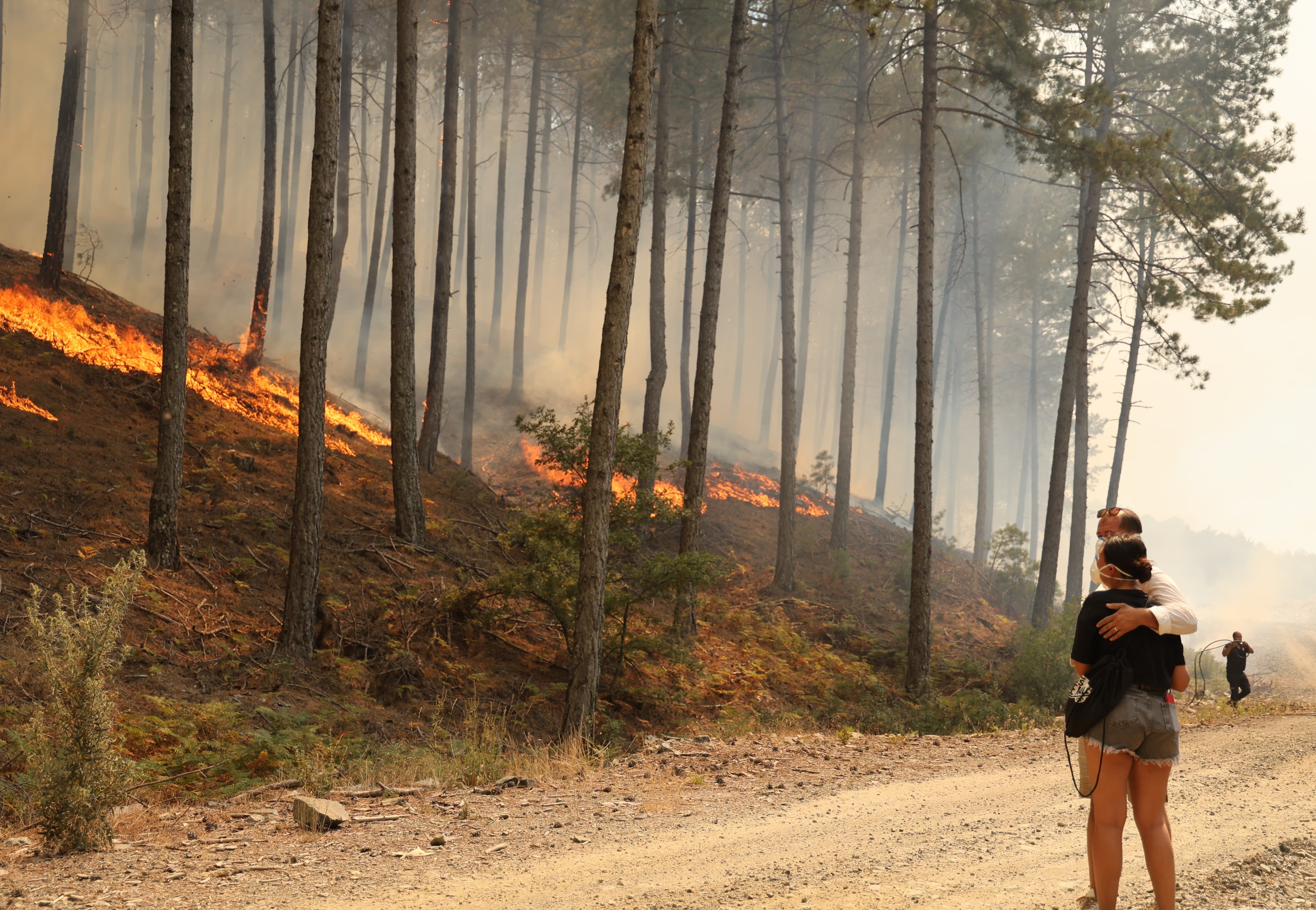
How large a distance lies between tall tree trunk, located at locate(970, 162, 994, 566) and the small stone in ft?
80.0

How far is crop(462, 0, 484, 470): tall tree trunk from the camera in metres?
23.7

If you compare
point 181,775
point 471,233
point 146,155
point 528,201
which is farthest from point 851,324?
point 146,155

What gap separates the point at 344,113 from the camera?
24078 mm

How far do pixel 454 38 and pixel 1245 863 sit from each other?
19.7 meters

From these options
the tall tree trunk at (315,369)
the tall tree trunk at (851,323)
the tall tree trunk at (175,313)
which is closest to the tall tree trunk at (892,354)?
the tall tree trunk at (851,323)

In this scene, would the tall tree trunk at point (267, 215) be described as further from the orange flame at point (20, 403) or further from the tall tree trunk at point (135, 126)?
the tall tree trunk at point (135, 126)

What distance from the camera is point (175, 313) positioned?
388 inches

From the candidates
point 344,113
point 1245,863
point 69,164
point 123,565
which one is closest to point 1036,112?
point 1245,863

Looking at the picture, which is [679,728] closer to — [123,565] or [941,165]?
[123,565]

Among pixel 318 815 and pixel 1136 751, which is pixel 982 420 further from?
pixel 318 815

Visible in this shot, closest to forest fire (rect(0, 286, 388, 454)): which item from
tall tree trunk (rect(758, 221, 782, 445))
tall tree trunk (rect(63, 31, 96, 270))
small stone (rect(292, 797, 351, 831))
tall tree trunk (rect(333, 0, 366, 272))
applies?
tall tree trunk (rect(333, 0, 366, 272))

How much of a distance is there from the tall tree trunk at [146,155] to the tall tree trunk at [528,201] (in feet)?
56.1

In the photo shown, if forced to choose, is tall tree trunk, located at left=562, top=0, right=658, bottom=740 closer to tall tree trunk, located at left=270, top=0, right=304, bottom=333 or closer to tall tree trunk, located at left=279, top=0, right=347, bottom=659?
tall tree trunk, located at left=279, top=0, right=347, bottom=659

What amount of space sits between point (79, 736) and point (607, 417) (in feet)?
17.9
